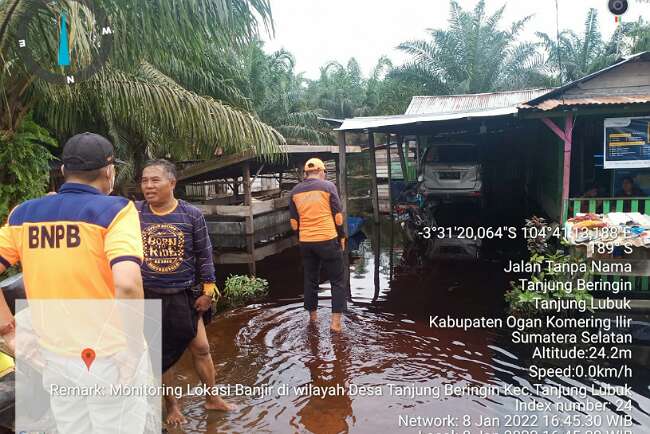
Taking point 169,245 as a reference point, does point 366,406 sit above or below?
below

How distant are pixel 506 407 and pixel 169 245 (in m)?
2.76

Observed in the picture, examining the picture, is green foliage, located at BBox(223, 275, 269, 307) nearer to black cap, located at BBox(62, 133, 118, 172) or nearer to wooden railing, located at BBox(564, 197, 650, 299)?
wooden railing, located at BBox(564, 197, 650, 299)

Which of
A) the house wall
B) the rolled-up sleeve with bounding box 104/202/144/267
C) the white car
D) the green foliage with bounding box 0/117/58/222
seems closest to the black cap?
the rolled-up sleeve with bounding box 104/202/144/267

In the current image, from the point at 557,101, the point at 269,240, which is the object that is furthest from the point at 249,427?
the point at 269,240

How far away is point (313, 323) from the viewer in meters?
6.17

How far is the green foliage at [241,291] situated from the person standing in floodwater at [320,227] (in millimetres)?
1762

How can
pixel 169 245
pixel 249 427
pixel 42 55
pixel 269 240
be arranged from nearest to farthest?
pixel 169 245 → pixel 249 427 → pixel 42 55 → pixel 269 240

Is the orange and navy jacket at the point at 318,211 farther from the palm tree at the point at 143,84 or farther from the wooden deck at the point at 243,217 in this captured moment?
the wooden deck at the point at 243,217

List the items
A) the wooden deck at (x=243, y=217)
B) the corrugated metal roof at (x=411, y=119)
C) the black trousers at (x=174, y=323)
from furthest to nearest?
the wooden deck at (x=243, y=217)
the corrugated metal roof at (x=411, y=119)
the black trousers at (x=174, y=323)

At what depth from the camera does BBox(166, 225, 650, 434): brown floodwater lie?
4043 mm

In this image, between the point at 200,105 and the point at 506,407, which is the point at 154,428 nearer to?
the point at 506,407

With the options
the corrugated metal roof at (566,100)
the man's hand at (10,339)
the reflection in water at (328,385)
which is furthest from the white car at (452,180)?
the man's hand at (10,339)

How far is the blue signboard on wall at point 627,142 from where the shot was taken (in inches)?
303

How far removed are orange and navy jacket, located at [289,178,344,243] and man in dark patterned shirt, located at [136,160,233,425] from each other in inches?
82.1
